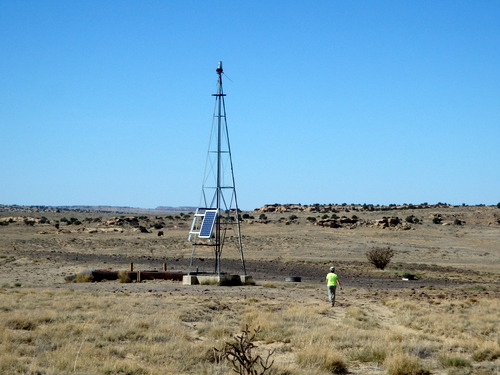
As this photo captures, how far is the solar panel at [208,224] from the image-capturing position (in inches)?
1231

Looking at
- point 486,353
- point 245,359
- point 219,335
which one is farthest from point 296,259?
point 245,359

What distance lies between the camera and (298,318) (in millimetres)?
20812

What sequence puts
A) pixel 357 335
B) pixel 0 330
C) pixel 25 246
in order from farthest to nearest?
pixel 25 246 → pixel 357 335 → pixel 0 330

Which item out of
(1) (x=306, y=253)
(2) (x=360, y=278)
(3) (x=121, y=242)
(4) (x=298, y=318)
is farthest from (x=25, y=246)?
(4) (x=298, y=318)

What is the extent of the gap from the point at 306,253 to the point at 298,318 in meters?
38.7

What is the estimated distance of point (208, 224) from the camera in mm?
31656

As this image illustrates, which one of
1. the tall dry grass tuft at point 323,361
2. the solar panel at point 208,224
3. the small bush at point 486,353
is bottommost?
the small bush at point 486,353

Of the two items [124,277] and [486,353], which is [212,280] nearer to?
[124,277]

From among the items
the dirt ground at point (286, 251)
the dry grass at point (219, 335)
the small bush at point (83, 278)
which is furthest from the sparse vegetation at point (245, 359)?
the dirt ground at point (286, 251)

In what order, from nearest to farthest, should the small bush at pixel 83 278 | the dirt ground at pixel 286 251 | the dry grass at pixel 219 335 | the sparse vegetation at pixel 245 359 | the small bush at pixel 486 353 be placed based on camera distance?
the sparse vegetation at pixel 245 359 < the dry grass at pixel 219 335 < the small bush at pixel 486 353 < the small bush at pixel 83 278 < the dirt ground at pixel 286 251

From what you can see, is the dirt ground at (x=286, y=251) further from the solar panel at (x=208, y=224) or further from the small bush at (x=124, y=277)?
the solar panel at (x=208, y=224)

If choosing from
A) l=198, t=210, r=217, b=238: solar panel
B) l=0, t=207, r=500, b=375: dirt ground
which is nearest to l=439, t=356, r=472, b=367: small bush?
l=0, t=207, r=500, b=375: dirt ground

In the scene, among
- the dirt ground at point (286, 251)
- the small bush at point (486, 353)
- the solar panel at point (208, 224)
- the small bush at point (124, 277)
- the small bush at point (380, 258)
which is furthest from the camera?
the small bush at point (380, 258)

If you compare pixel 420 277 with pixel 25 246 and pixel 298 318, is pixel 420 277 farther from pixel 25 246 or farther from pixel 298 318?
pixel 25 246
